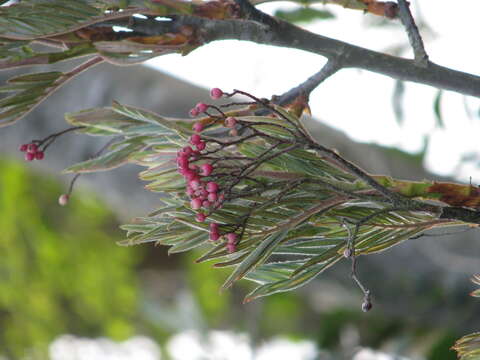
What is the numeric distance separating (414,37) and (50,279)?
6.01 ft

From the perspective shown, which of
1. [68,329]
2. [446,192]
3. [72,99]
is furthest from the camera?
[68,329]

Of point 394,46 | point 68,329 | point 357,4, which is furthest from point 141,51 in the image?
point 68,329

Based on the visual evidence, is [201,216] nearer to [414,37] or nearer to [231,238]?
[231,238]

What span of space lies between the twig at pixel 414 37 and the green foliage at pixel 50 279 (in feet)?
5.83

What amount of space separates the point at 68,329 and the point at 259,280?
1.84 meters

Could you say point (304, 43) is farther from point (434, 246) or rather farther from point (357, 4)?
point (434, 246)

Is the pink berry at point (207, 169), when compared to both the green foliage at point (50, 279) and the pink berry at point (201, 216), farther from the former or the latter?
the green foliage at point (50, 279)

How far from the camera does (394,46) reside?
113 centimetres

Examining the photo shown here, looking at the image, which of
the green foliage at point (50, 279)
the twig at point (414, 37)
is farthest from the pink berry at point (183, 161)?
the green foliage at point (50, 279)

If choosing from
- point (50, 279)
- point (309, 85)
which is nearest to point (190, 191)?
point (309, 85)

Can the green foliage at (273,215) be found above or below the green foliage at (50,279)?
above

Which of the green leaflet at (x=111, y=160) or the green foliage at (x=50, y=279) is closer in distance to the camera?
the green leaflet at (x=111, y=160)

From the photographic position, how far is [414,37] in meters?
0.41

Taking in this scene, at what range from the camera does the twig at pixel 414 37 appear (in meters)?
0.41
